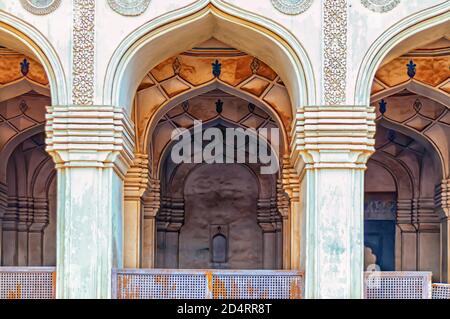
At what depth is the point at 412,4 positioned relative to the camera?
10.1m

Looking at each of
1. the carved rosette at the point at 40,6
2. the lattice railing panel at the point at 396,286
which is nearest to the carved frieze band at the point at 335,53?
the lattice railing panel at the point at 396,286

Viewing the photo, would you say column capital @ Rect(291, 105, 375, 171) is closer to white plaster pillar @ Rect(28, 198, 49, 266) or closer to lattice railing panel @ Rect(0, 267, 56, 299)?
lattice railing panel @ Rect(0, 267, 56, 299)

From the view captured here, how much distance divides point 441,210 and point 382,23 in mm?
4145

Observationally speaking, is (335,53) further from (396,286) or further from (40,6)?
(40,6)

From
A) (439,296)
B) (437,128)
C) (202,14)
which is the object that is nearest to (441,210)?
(437,128)

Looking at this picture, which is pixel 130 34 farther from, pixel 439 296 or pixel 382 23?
pixel 439 296

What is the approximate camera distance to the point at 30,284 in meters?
10.1

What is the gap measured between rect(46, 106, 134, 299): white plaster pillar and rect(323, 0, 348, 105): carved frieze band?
1.91 meters

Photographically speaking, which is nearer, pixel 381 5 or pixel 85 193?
pixel 85 193

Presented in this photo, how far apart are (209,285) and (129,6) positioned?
104 inches

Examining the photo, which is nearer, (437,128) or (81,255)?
(81,255)

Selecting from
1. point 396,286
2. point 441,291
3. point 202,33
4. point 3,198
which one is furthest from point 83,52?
point 3,198
